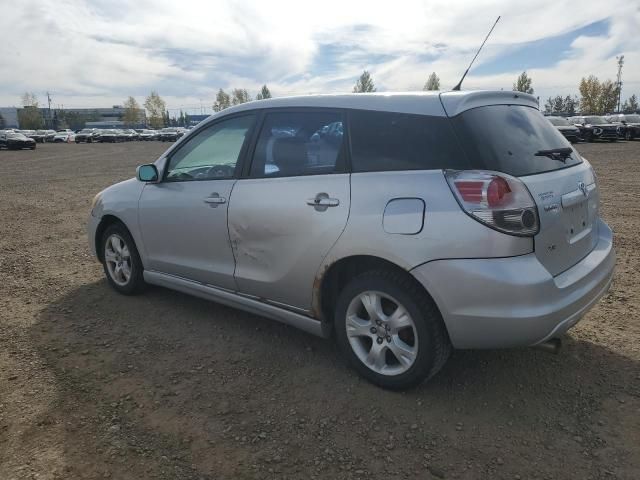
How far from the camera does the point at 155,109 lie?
11712 centimetres

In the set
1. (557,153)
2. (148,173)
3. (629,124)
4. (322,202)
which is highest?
(629,124)

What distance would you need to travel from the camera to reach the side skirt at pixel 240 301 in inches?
130

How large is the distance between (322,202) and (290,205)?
26 centimetres

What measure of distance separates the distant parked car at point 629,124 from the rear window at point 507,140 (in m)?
31.6

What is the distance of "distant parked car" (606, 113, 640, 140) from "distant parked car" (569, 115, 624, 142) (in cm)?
38

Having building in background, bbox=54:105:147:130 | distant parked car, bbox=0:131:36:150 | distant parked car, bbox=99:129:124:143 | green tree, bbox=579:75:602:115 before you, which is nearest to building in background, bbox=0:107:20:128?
building in background, bbox=54:105:147:130

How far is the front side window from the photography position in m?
3.76

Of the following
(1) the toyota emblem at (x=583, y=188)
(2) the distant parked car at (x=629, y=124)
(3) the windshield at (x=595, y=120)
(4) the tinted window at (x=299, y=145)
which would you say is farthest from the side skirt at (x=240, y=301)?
(2) the distant parked car at (x=629, y=124)

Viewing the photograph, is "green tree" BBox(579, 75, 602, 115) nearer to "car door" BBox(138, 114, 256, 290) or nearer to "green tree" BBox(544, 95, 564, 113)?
"green tree" BBox(544, 95, 564, 113)

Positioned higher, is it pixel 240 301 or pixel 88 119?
pixel 88 119

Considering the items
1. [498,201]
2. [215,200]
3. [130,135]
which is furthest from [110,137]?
[498,201]

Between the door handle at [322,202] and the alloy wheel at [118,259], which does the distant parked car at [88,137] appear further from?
the door handle at [322,202]

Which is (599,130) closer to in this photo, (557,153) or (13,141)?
(557,153)

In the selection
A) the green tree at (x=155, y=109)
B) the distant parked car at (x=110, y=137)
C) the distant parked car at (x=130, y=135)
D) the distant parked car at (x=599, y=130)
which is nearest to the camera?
the distant parked car at (x=599, y=130)
